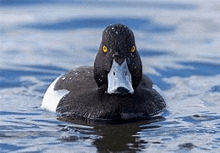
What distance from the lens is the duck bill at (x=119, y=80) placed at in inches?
363

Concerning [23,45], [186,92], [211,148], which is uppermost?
[23,45]

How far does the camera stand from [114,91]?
923 centimetres

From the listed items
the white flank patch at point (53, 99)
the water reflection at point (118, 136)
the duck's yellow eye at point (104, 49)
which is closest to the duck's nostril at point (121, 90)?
the water reflection at point (118, 136)

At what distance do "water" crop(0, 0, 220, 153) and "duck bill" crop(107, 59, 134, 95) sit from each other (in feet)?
1.89

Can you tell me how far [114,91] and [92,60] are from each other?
16.4 ft

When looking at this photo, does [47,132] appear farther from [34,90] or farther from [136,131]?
[34,90]

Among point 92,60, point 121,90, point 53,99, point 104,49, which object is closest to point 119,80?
point 121,90

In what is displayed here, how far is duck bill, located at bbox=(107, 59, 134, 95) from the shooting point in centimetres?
922

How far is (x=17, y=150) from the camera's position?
8.34 m

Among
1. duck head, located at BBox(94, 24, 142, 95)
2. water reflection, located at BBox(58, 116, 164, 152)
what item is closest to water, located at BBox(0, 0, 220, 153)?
water reflection, located at BBox(58, 116, 164, 152)

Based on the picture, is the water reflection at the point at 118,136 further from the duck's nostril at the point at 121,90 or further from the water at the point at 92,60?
the duck's nostril at the point at 121,90

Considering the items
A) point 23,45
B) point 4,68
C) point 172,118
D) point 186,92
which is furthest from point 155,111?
point 23,45

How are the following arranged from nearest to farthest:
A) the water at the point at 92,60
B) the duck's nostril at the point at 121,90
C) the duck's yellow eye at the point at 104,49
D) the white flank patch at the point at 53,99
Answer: the water at the point at 92,60
the duck's nostril at the point at 121,90
the duck's yellow eye at the point at 104,49
the white flank patch at the point at 53,99

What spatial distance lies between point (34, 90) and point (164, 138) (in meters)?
3.89
